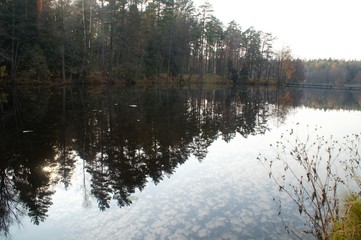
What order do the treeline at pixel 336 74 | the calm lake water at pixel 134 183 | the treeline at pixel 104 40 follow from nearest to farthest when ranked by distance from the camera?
the calm lake water at pixel 134 183, the treeline at pixel 104 40, the treeline at pixel 336 74

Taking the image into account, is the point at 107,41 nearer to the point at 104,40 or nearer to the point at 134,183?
the point at 104,40

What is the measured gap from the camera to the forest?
1407 inches

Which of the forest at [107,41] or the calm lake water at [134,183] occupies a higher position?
the forest at [107,41]

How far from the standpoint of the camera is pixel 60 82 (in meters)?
40.3

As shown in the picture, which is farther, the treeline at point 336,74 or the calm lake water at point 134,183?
the treeline at point 336,74

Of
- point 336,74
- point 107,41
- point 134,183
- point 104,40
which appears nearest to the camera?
point 134,183

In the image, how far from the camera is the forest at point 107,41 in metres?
35.8

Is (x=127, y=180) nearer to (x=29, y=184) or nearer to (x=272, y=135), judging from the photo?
(x=29, y=184)

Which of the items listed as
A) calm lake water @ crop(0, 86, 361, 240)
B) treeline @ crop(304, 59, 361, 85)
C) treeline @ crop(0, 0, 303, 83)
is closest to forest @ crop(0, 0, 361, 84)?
treeline @ crop(0, 0, 303, 83)

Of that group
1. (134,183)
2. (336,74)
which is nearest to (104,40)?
(134,183)

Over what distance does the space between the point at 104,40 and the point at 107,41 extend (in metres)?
1.65

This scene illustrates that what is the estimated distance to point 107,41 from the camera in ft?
174

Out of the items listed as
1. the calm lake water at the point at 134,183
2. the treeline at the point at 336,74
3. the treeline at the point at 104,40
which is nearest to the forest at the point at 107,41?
the treeline at the point at 104,40

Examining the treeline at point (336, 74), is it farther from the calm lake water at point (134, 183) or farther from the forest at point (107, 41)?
the calm lake water at point (134, 183)
